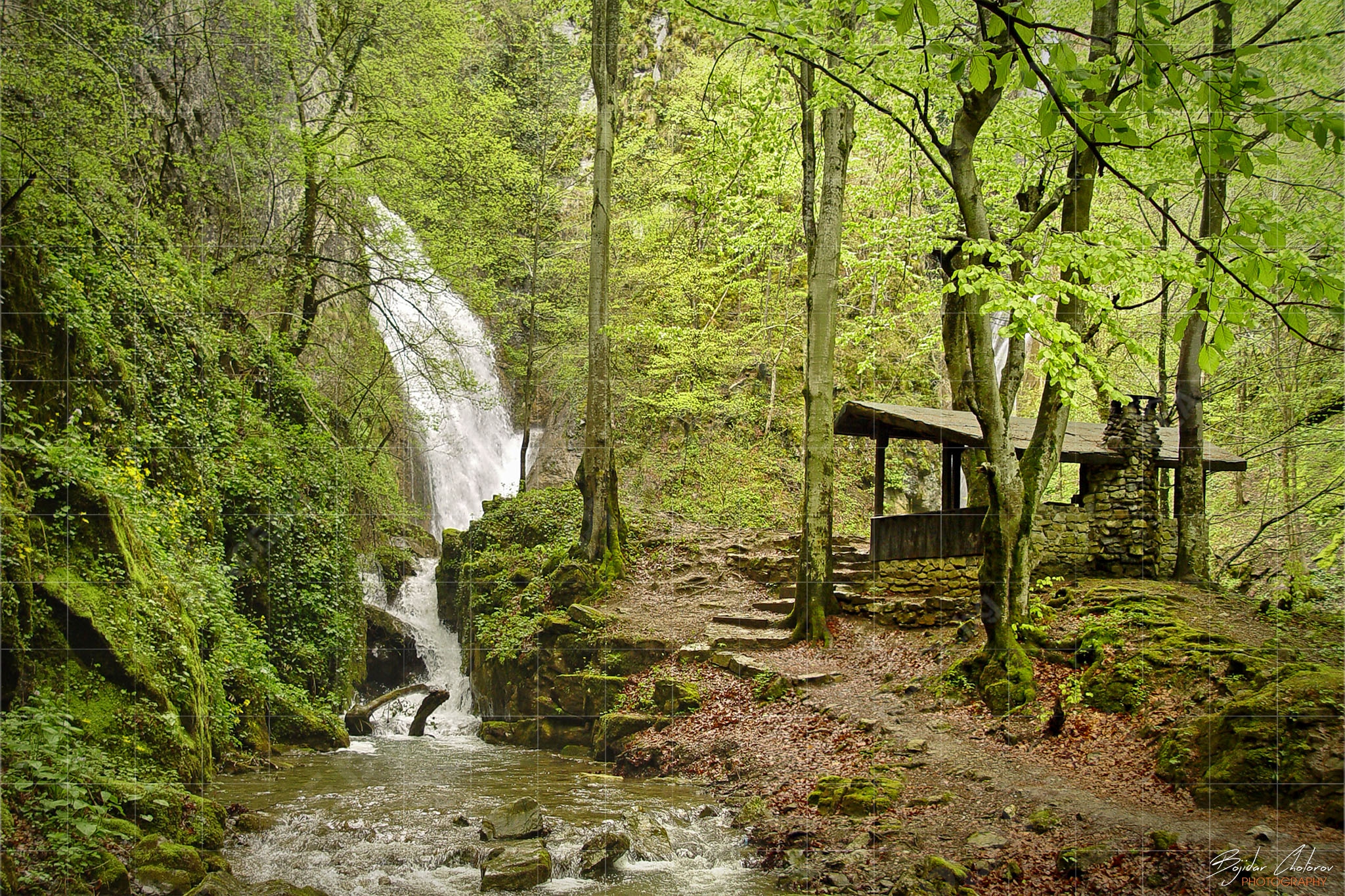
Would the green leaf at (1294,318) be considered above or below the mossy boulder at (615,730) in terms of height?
above

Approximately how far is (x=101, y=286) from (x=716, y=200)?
4835 millimetres

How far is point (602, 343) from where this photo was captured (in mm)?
6973

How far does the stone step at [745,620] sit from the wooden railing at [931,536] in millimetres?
1476

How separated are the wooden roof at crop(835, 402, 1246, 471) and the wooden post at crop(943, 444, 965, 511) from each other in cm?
28

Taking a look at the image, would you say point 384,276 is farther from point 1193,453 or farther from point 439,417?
point 1193,453

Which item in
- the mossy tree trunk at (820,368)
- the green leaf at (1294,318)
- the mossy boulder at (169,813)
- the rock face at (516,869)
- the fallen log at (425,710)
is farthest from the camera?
the mossy tree trunk at (820,368)

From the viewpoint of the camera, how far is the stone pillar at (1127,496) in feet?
27.0

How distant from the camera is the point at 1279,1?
4359 mm

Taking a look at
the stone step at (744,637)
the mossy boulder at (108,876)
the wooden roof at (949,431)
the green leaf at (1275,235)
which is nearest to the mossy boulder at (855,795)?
the stone step at (744,637)

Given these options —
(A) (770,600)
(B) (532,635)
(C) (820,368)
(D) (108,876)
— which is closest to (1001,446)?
(C) (820,368)

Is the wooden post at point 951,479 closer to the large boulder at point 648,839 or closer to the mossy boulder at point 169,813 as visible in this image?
the large boulder at point 648,839

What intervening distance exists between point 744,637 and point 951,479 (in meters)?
3.28

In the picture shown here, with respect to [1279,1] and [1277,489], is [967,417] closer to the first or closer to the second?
[1277,489]

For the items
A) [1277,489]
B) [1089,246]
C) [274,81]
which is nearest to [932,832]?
[1277,489]
